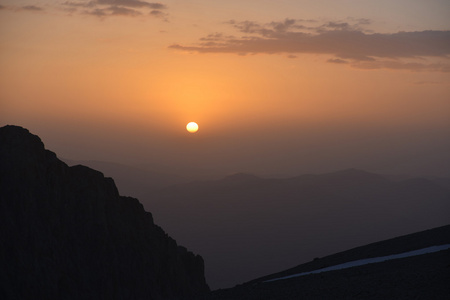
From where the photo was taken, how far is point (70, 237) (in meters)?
50.8

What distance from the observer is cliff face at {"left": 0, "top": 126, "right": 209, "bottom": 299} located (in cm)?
4612

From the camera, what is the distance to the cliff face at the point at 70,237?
46.1 metres

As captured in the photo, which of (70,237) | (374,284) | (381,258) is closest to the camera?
(374,284)

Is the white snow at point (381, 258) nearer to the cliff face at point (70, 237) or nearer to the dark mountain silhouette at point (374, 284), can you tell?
the dark mountain silhouette at point (374, 284)

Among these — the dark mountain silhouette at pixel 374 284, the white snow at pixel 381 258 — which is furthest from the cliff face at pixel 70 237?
the white snow at pixel 381 258

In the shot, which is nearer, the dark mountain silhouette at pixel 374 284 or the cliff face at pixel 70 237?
the dark mountain silhouette at pixel 374 284

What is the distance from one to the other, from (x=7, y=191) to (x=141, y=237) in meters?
14.4

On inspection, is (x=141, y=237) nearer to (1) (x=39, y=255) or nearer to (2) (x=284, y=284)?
(1) (x=39, y=255)

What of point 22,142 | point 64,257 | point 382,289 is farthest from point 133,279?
point 382,289

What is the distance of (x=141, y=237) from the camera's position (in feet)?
187

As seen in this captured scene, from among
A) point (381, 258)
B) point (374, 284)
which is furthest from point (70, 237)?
point (374, 284)

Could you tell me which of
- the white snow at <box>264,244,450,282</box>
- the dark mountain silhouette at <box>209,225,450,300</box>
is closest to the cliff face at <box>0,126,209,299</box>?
the dark mountain silhouette at <box>209,225,450,300</box>

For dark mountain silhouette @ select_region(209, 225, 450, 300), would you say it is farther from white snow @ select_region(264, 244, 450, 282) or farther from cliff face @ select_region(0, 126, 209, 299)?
cliff face @ select_region(0, 126, 209, 299)

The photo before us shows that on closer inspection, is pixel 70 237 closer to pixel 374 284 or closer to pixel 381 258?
pixel 381 258
